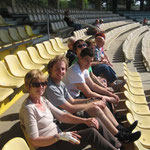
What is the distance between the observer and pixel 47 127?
1.79m

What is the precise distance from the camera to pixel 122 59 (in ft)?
24.4

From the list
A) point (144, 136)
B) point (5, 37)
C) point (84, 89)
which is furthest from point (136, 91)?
point (5, 37)

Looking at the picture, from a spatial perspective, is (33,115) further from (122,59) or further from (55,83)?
(122,59)

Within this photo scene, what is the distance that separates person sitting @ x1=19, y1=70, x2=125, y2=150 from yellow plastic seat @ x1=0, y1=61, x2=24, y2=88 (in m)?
0.99

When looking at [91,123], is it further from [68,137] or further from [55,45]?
[55,45]

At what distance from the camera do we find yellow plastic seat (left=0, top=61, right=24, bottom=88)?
9.05ft

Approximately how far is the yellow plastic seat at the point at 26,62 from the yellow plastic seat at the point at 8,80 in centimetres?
Result: 57

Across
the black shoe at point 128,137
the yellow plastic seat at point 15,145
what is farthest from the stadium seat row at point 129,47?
the yellow plastic seat at point 15,145

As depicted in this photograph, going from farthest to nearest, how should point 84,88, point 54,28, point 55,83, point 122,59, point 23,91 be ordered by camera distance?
point 54,28 → point 122,59 → point 23,91 → point 84,88 → point 55,83

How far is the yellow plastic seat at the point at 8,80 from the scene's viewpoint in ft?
9.05

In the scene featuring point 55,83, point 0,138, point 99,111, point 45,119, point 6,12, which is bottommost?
point 0,138

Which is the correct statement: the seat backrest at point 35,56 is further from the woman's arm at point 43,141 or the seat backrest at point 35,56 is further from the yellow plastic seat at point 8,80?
the woman's arm at point 43,141

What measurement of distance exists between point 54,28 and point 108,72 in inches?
204

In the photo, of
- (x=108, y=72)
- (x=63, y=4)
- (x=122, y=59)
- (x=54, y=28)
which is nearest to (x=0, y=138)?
(x=108, y=72)
